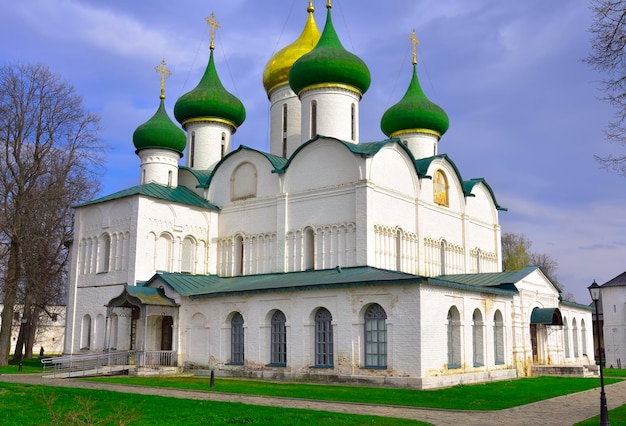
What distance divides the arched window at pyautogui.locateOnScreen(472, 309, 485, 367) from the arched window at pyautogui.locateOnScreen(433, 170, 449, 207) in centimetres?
596

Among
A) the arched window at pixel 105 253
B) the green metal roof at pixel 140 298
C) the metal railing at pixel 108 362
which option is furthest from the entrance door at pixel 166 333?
the arched window at pixel 105 253

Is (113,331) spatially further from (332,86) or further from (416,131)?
(416,131)

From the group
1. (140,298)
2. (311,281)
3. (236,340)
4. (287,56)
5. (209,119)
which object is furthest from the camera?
(209,119)

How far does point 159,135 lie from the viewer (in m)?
27.4

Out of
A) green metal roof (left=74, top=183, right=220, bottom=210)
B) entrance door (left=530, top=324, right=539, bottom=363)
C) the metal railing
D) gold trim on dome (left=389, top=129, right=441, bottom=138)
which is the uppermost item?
gold trim on dome (left=389, top=129, right=441, bottom=138)

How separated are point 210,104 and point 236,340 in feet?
40.4

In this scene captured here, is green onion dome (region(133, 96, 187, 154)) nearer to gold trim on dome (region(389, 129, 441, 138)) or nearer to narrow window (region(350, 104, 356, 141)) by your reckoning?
narrow window (region(350, 104, 356, 141))

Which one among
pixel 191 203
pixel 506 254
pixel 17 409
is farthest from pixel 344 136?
pixel 506 254

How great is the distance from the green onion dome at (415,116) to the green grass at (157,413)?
18.6 m

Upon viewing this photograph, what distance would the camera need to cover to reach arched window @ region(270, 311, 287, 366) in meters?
20.9

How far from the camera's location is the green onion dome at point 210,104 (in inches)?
1188

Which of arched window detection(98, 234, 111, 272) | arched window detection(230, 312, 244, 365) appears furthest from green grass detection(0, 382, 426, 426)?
arched window detection(98, 234, 111, 272)

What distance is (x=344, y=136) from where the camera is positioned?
25828mm

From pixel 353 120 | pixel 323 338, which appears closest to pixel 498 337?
pixel 323 338
